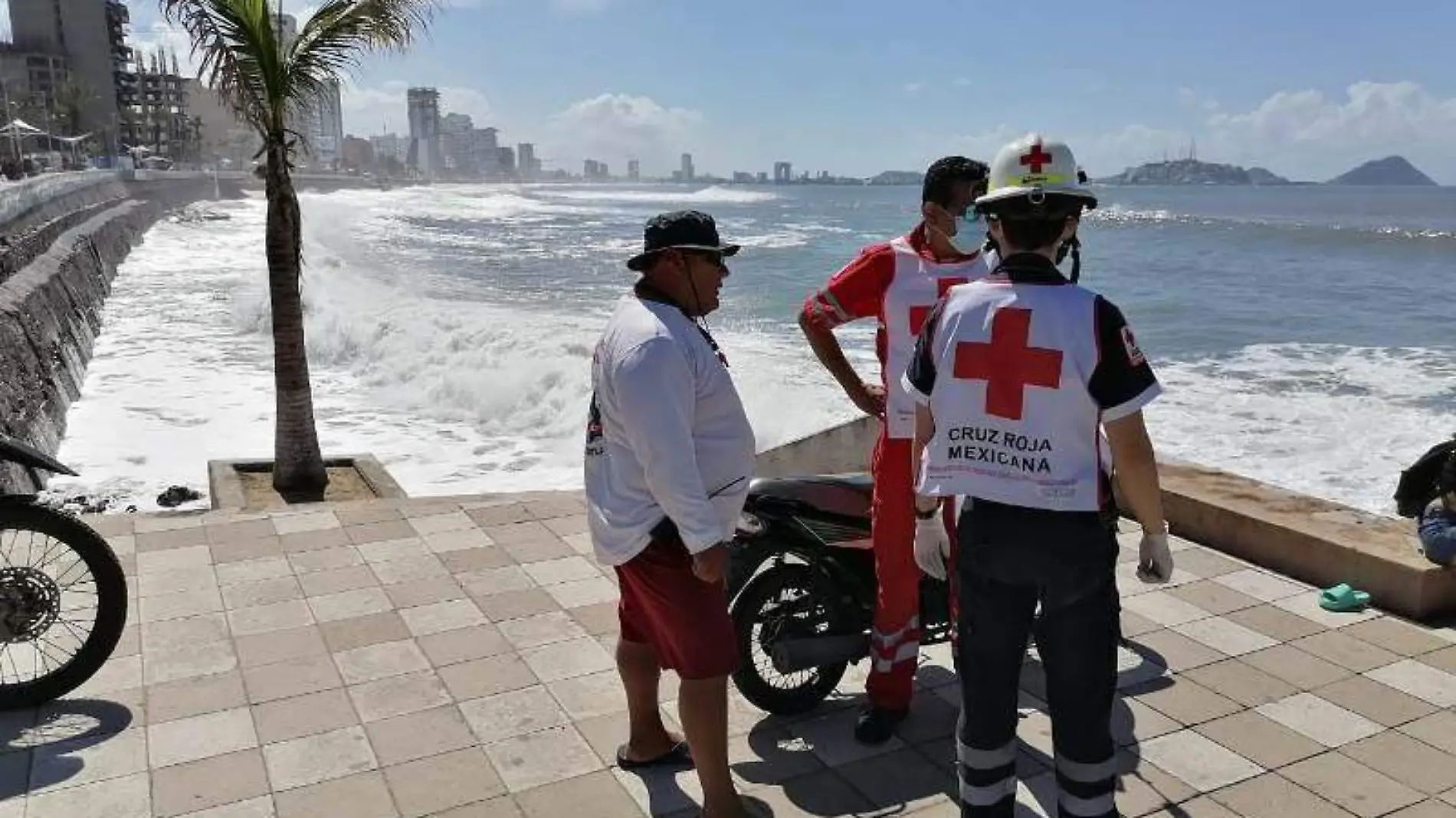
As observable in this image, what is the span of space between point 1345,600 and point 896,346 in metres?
2.82

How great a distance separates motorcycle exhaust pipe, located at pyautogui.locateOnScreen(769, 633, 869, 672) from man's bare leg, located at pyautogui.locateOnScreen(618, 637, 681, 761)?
47 centimetres

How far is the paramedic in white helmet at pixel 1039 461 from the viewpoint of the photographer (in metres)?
2.47

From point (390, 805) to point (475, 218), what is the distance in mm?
76355

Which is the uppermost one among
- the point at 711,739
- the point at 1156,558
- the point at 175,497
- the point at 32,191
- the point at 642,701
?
the point at 1156,558

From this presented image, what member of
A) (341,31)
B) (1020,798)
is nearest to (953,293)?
(1020,798)

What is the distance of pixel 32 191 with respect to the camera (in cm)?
2523

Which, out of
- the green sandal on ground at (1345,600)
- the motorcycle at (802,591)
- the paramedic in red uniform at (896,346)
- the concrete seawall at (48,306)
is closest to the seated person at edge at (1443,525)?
the green sandal on ground at (1345,600)

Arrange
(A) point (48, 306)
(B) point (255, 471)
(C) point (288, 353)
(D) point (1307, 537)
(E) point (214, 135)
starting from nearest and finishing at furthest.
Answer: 1. (D) point (1307, 537)
2. (C) point (288, 353)
3. (B) point (255, 471)
4. (A) point (48, 306)
5. (E) point (214, 135)

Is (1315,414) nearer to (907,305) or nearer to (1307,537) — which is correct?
(1307,537)

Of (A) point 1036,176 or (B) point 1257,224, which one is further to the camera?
(B) point 1257,224

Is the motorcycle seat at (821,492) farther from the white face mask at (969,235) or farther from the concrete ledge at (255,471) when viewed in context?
the concrete ledge at (255,471)

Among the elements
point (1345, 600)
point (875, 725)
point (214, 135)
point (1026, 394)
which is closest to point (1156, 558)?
point (1026, 394)

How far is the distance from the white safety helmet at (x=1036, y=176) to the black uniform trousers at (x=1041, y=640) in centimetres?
73

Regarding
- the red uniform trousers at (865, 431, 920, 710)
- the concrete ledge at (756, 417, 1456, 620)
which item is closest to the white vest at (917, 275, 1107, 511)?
the red uniform trousers at (865, 431, 920, 710)
